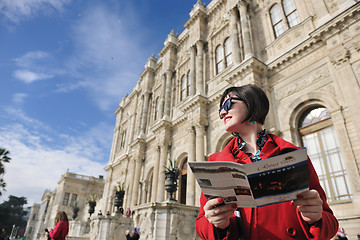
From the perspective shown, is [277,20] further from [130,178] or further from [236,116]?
[130,178]

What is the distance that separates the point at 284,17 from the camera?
37.1 feet

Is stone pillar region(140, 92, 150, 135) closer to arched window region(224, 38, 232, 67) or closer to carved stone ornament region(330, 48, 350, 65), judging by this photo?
arched window region(224, 38, 232, 67)

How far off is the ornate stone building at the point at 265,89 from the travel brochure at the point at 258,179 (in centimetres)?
712

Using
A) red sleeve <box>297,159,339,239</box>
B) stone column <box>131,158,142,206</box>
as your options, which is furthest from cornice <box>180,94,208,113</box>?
red sleeve <box>297,159,339,239</box>

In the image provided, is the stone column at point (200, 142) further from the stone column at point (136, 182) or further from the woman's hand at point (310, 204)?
the woman's hand at point (310, 204)

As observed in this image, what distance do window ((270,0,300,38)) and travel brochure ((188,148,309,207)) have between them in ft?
38.5

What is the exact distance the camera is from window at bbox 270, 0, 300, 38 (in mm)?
11016

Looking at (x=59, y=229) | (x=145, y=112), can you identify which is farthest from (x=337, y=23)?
Result: (x=145, y=112)

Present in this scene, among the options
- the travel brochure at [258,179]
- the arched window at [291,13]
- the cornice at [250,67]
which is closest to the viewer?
the travel brochure at [258,179]

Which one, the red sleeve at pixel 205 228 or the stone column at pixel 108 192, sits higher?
the stone column at pixel 108 192

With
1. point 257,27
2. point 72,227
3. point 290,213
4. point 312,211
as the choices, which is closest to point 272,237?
point 290,213

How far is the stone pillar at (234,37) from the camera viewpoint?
12572 millimetres

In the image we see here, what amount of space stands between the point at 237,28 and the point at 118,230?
1260cm

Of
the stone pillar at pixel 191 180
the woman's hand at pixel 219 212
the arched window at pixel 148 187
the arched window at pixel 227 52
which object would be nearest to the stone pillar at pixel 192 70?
the arched window at pixel 227 52
